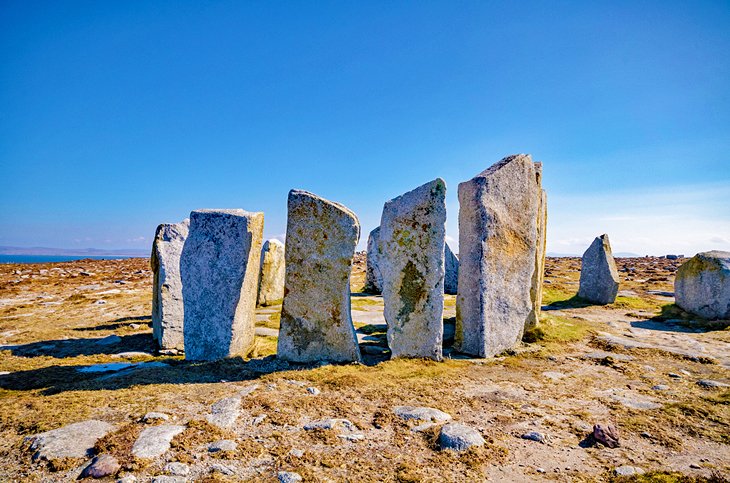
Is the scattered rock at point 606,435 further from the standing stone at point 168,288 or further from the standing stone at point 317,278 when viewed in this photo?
the standing stone at point 168,288

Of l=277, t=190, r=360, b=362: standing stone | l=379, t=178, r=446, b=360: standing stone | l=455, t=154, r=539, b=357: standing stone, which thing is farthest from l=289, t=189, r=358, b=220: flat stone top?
l=455, t=154, r=539, b=357: standing stone

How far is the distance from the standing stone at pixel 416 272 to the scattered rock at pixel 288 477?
359 cm

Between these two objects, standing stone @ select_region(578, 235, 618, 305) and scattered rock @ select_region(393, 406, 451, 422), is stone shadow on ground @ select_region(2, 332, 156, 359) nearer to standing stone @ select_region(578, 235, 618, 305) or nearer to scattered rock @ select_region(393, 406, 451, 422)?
scattered rock @ select_region(393, 406, 451, 422)

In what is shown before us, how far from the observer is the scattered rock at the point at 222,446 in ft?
11.4

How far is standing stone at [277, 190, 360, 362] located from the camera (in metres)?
6.16

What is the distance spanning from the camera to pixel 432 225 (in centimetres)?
643

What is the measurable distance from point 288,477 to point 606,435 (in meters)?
3.12

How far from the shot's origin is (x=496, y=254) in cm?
707

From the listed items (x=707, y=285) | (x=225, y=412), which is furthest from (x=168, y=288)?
(x=707, y=285)

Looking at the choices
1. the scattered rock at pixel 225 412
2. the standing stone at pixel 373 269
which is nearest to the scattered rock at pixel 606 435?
the scattered rock at pixel 225 412

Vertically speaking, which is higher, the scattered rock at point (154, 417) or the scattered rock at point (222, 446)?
the scattered rock at point (154, 417)

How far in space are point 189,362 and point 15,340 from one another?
4401 mm

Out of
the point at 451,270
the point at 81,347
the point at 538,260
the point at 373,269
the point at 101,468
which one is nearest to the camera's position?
the point at 101,468

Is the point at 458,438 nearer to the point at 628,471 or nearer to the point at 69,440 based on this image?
the point at 628,471
